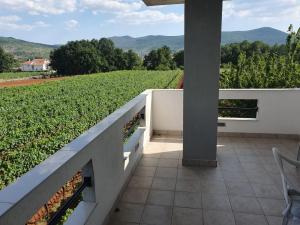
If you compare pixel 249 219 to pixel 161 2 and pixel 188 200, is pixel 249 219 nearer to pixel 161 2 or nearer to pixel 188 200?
pixel 188 200

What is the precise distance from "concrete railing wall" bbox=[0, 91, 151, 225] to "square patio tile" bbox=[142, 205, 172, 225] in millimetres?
366

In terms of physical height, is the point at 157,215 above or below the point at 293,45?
below

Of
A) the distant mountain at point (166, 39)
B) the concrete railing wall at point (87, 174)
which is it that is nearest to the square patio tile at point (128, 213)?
the concrete railing wall at point (87, 174)

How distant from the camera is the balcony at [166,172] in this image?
1.66m

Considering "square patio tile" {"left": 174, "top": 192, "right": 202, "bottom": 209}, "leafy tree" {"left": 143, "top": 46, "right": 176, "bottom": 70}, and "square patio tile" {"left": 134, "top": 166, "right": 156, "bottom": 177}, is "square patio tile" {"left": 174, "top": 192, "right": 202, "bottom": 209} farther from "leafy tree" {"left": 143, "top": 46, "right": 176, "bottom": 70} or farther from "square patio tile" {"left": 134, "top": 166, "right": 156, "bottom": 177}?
Result: "leafy tree" {"left": 143, "top": 46, "right": 176, "bottom": 70}

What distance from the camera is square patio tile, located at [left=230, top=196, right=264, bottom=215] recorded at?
2.62 meters

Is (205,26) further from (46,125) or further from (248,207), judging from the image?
(46,125)

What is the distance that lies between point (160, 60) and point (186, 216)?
136ft

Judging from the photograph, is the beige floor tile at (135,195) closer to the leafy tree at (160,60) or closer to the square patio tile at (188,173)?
the square patio tile at (188,173)

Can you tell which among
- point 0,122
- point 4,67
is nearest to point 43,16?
point 4,67

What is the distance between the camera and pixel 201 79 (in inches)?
136

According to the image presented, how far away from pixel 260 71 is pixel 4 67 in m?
61.7

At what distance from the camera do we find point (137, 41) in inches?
5207

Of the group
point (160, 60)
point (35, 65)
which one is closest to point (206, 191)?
point (160, 60)
